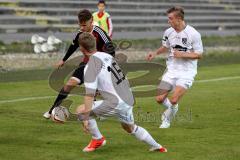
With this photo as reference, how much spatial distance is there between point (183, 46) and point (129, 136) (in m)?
1.98

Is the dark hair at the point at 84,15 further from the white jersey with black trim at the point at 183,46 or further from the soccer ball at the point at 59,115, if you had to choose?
the soccer ball at the point at 59,115

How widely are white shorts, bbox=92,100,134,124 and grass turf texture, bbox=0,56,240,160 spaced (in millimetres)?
506

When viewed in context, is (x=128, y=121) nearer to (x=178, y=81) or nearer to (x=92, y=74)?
(x=92, y=74)

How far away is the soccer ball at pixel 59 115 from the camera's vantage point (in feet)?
37.9

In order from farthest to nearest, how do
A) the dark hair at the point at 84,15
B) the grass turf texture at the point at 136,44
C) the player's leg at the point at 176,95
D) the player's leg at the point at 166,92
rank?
the grass turf texture at the point at 136,44
the player's leg at the point at 166,92
the player's leg at the point at 176,95
the dark hair at the point at 84,15

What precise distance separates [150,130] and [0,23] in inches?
714

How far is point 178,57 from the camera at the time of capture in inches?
440

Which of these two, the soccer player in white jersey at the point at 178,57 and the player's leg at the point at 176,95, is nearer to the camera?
the soccer player in white jersey at the point at 178,57

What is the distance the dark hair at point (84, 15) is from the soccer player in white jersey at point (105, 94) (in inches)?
86.4

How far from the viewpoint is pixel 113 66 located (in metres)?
8.49

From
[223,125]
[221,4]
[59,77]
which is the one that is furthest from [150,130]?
[221,4]

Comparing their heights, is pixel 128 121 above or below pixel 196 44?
below

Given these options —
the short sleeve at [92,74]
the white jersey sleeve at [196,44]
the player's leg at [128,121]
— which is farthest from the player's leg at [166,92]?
the short sleeve at [92,74]

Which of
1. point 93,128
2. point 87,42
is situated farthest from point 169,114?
point 87,42
